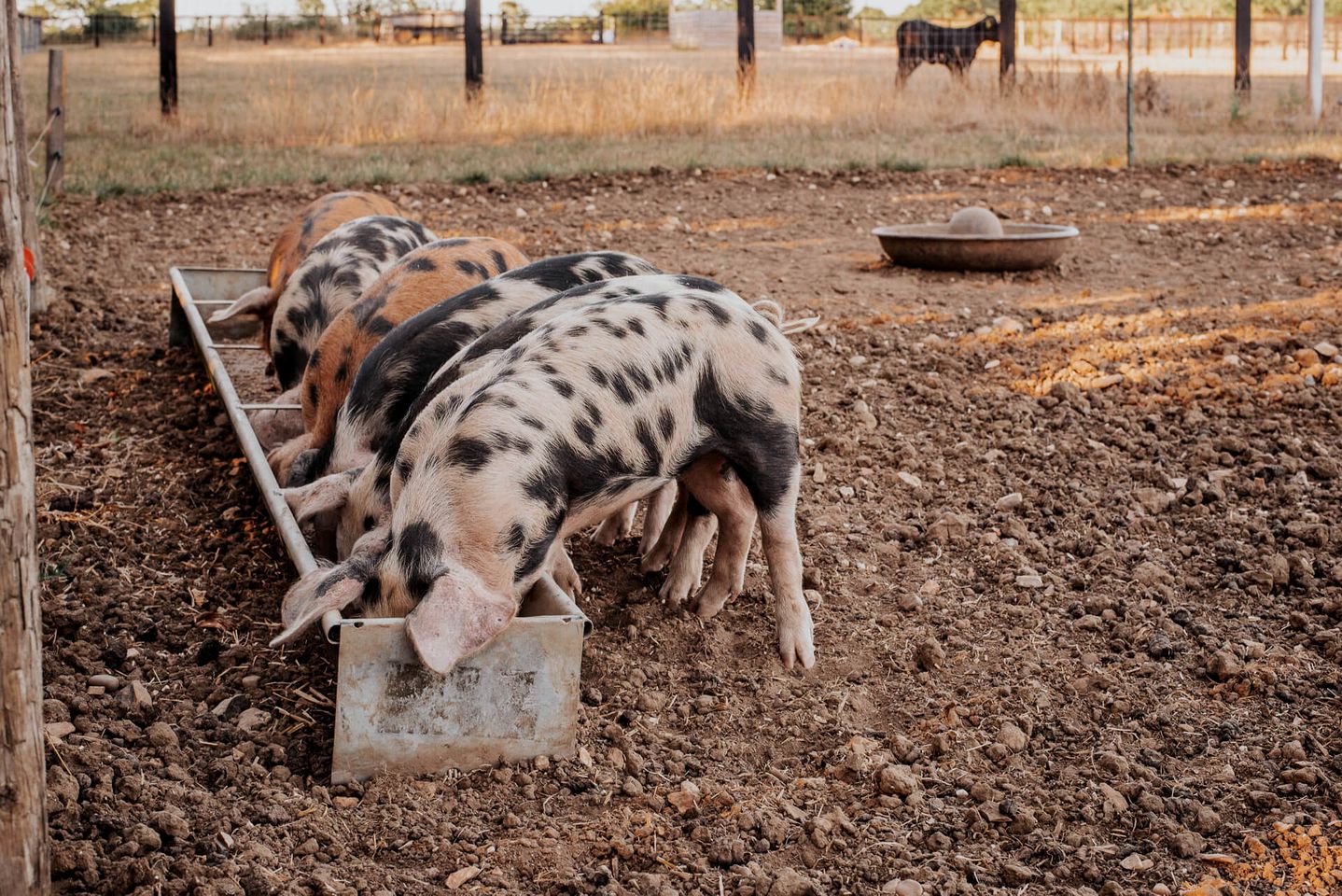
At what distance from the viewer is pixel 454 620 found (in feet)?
9.20

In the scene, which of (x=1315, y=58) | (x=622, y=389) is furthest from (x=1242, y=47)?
(x=622, y=389)

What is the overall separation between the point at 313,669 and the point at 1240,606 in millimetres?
2593

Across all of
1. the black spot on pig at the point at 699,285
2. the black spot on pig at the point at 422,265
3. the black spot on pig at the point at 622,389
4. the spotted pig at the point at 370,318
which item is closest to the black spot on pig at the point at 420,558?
the black spot on pig at the point at 622,389

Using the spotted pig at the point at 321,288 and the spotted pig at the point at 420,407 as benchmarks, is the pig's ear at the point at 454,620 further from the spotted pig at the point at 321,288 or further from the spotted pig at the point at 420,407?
the spotted pig at the point at 321,288

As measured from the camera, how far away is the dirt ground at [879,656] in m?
2.77

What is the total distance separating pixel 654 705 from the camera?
3.39 metres

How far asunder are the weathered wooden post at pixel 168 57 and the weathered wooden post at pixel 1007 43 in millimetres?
8851

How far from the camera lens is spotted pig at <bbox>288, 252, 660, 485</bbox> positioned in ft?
12.5

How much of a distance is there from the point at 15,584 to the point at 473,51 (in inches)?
485

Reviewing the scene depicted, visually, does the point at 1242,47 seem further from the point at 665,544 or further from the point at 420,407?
the point at 420,407

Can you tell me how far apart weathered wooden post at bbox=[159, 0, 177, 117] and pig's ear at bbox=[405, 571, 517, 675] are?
467 inches

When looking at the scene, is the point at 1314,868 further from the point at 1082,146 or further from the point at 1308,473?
the point at 1082,146

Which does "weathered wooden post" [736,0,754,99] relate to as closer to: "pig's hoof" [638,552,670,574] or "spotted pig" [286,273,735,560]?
"pig's hoof" [638,552,670,574]

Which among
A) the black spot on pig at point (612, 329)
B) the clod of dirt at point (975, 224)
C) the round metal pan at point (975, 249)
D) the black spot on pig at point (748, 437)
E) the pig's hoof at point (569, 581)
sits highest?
the clod of dirt at point (975, 224)
